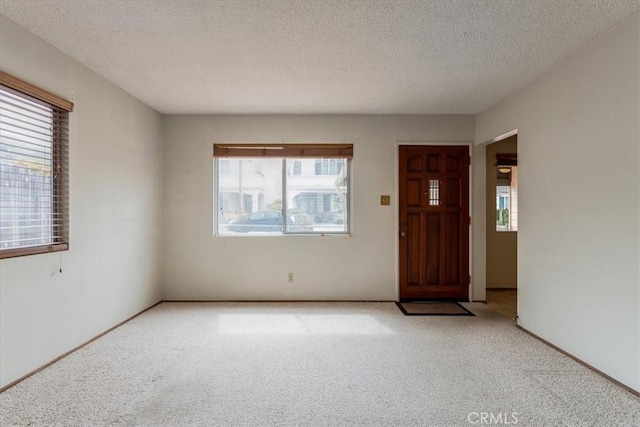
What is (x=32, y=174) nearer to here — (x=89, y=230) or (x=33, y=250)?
(x=33, y=250)

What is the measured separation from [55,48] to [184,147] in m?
1.87

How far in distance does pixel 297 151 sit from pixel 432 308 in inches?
103

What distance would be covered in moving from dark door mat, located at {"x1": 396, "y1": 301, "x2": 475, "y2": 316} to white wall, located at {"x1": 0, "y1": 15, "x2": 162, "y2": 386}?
3.17 meters

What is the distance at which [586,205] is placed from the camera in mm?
2600

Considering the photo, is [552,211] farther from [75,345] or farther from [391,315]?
[75,345]

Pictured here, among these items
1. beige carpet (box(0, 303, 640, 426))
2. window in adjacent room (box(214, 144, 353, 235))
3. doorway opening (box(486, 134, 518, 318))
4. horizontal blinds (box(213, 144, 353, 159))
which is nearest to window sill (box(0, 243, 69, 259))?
beige carpet (box(0, 303, 640, 426))

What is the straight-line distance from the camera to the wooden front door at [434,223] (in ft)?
14.6

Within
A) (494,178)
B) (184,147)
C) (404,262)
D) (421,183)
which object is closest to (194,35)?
(184,147)

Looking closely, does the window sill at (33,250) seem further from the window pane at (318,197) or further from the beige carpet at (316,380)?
the window pane at (318,197)

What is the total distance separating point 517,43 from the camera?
2.54m

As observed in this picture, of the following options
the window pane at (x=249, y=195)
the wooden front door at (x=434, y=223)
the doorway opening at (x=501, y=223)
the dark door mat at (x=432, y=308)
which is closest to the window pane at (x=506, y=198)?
the doorway opening at (x=501, y=223)

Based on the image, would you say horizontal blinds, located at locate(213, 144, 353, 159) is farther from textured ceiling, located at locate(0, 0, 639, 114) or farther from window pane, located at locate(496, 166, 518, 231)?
window pane, located at locate(496, 166, 518, 231)

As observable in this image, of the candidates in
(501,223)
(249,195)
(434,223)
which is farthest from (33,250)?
(501,223)

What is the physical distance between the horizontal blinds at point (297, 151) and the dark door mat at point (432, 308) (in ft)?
6.73
